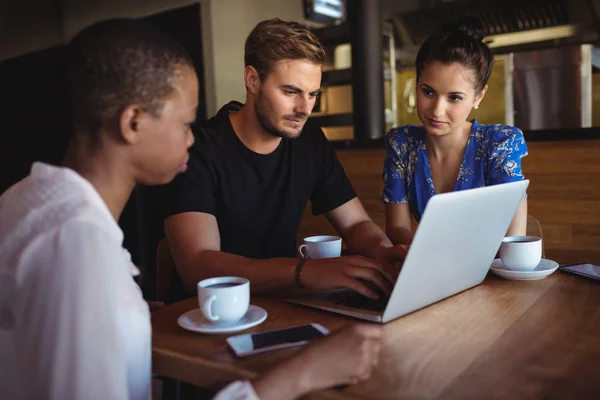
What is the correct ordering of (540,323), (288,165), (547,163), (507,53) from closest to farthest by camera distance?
1. (540,323)
2. (288,165)
3. (547,163)
4. (507,53)

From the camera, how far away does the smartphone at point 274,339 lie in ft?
2.51

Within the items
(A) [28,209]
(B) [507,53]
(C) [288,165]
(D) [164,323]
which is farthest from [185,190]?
(B) [507,53]

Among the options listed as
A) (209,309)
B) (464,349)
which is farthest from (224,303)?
(464,349)

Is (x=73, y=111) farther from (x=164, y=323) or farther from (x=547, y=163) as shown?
(x=547, y=163)

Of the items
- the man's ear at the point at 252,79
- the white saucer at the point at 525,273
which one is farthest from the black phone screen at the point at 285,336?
the man's ear at the point at 252,79

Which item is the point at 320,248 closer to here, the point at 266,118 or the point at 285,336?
the point at 285,336

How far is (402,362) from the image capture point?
0.71 meters

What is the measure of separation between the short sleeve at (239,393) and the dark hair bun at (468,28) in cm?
133

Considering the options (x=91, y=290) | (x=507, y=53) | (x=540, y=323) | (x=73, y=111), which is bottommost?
(x=540, y=323)

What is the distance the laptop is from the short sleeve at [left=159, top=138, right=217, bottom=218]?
421 millimetres

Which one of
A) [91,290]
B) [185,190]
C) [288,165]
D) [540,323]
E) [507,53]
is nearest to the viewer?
[91,290]

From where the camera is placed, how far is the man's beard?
59.9 inches

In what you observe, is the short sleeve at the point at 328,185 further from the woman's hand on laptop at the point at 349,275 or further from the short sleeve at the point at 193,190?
the woman's hand on laptop at the point at 349,275

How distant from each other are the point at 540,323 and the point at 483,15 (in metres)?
3.96
